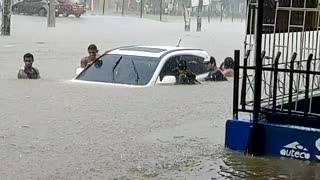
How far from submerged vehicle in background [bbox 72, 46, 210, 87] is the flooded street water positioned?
0.72ft

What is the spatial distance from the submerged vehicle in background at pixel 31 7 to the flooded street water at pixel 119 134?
1231 inches

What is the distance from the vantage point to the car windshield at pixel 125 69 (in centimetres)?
1243

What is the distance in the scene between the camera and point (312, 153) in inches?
276

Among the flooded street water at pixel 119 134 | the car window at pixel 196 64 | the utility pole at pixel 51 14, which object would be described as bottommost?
the flooded street water at pixel 119 134

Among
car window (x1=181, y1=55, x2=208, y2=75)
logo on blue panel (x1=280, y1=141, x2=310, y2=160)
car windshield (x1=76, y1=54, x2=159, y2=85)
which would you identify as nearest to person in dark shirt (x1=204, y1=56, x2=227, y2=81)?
car window (x1=181, y1=55, x2=208, y2=75)

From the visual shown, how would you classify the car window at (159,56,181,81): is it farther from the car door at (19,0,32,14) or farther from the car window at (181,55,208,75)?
the car door at (19,0,32,14)

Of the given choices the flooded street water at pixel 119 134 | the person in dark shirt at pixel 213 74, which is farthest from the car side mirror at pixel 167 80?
the person in dark shirt at pixel 213 74

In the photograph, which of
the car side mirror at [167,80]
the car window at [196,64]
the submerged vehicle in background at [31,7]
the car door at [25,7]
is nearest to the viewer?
the car side mirror at [167,80]

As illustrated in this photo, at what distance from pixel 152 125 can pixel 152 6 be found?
52.4 meters

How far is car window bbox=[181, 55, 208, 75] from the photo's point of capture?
14012 millimetres

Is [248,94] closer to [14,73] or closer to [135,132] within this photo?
[135,132]

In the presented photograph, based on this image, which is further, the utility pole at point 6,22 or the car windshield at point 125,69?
the utility pole at point 6,22

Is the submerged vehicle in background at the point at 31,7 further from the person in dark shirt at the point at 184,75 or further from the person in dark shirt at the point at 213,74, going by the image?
the person in dark shirt at the point at 184,75

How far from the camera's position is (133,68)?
1254 centimetres
